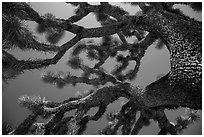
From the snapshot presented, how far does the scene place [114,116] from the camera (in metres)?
1.85

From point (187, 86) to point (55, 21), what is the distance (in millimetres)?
722

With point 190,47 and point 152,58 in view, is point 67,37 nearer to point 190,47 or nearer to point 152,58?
point 152,58

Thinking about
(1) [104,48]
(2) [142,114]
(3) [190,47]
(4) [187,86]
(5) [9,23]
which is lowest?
(2) [142,114]

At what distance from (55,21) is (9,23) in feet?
1.20

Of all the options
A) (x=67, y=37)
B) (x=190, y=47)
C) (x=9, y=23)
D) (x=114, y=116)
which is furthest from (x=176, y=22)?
(x=67, y=37)

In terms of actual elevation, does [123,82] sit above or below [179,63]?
below

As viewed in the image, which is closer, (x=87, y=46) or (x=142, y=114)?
(x=142, y=114)

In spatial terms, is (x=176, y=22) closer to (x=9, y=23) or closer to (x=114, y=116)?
(x=9, y=23)

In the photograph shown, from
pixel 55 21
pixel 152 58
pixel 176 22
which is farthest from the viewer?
pixel 152 58

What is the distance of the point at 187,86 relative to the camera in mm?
976

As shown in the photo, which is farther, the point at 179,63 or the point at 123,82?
the point at 123,82

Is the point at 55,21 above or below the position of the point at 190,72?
above

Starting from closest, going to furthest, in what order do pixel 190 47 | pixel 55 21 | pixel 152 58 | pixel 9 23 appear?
pixel 9 23, pixel 190 47, pixel 55 21, pixel 152 58

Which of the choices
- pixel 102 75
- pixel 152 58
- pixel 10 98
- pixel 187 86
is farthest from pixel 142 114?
pixel 10 98
